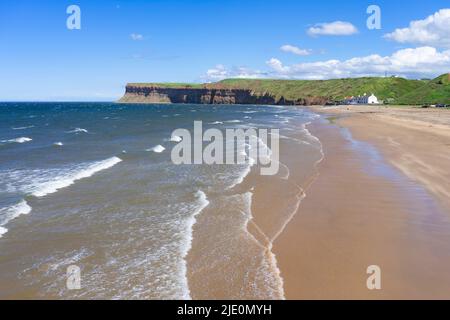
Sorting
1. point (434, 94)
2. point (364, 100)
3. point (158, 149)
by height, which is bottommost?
point (158, 149)

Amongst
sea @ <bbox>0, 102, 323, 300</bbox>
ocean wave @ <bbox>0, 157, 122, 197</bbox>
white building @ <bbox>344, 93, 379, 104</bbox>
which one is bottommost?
sea @ <bbox>0, 102, 323, 300</bbox>

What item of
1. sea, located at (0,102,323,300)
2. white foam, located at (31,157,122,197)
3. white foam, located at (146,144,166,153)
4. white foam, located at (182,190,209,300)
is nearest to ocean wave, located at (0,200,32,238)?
sea, located at (0,102,323,300)

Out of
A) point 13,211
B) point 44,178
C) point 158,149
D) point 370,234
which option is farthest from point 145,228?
point 158,149

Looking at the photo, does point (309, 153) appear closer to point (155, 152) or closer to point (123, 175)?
point (155, 152)

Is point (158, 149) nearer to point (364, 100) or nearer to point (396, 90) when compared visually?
point (364, 100)

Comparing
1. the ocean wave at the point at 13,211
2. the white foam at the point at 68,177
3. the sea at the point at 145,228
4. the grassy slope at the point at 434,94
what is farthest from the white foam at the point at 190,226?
the grassy slope at the point at 434,94

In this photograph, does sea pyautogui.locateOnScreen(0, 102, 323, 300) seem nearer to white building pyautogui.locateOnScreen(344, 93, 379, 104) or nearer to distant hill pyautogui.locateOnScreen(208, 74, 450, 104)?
distant hill pyautogui.locateOnScreen(208, 74, 450, 104)
